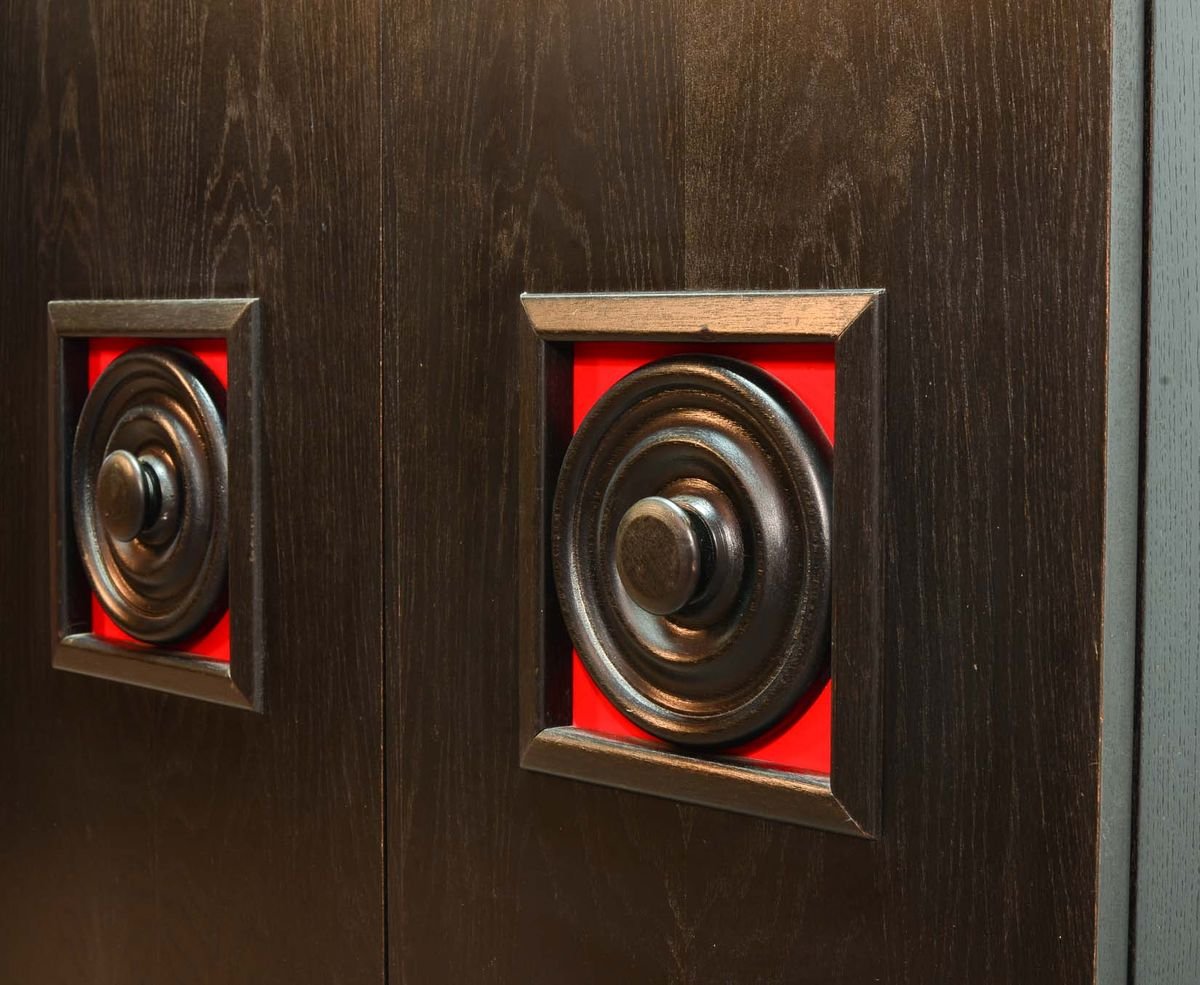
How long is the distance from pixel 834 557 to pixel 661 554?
0.36 feet

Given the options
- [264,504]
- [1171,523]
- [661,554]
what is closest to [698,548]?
[661,554]

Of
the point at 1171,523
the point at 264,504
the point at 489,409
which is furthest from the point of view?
the point at 264,504

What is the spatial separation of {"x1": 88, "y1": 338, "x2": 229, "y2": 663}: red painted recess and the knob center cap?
459 millimetres

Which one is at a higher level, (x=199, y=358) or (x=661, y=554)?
(x=199, y=358)

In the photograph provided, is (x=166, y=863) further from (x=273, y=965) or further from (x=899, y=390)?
(x=899, y=390)

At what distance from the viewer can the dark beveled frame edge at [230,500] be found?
125 cm

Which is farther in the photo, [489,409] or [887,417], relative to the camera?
[489,409]

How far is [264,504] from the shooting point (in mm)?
1258

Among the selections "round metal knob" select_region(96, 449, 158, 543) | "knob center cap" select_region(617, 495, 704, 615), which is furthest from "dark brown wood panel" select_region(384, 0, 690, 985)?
"round metal knob" select_region(96, 449, 158, 543)

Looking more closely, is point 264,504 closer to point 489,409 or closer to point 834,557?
point 489,409

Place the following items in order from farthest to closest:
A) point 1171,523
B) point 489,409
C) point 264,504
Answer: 1. point 264,504
2. point 489,409
3. point 1171,523

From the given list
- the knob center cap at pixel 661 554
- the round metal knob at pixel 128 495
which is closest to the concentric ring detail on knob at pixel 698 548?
the knob center cap at pixel 661 554

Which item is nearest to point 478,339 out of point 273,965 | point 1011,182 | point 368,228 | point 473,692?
point 368,228

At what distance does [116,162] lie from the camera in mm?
1357
